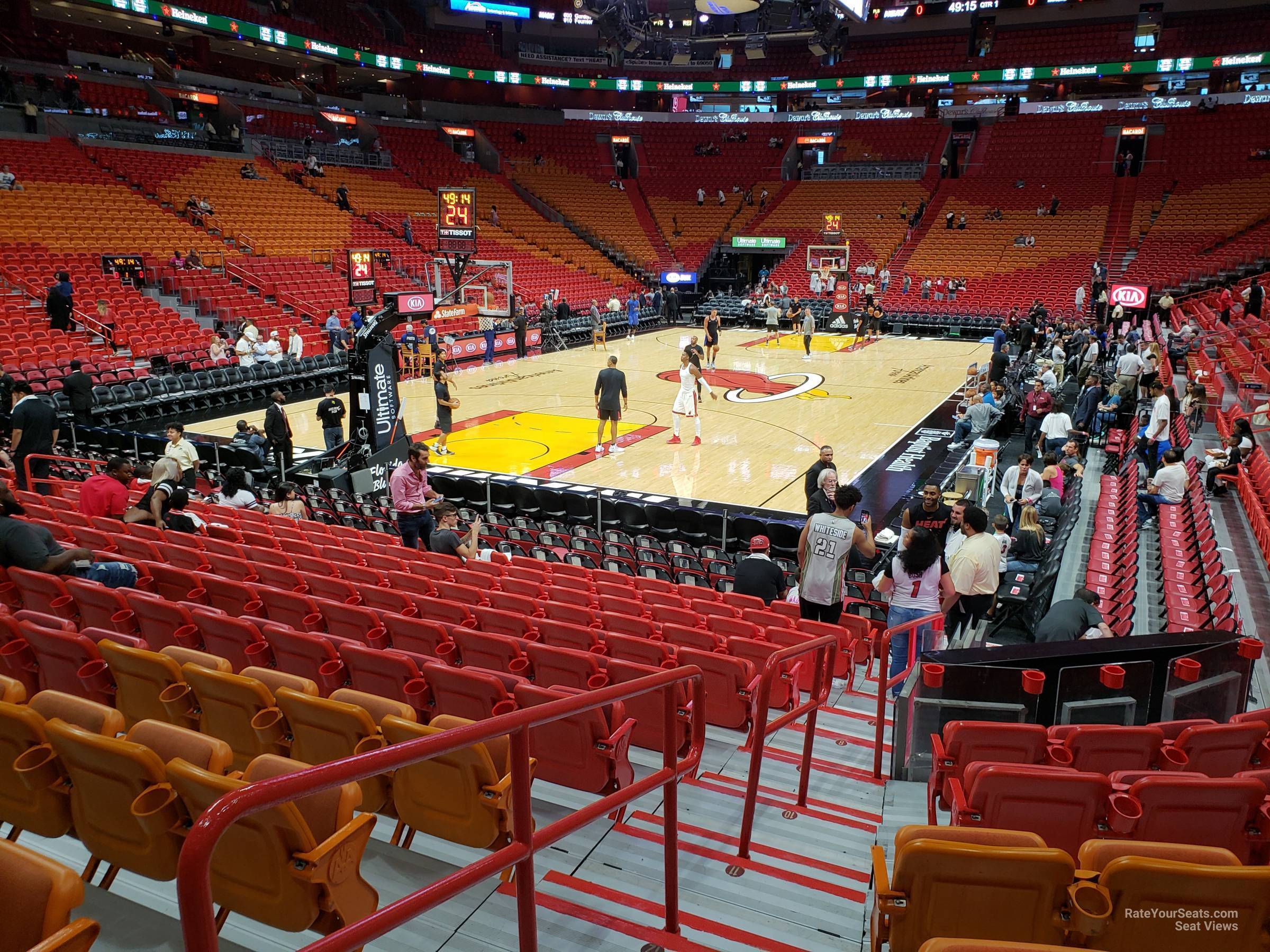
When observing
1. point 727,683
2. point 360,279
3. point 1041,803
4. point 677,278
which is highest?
point 677,278

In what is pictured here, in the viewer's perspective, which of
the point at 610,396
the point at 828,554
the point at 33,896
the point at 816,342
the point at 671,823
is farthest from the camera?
the point at 816,342

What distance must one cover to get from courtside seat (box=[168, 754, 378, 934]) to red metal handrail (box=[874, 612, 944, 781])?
10.3ft

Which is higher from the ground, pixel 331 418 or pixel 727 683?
pixel 331 418

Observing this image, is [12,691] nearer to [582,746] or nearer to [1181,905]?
[582,746]

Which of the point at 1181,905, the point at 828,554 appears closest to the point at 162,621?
the point at 828,554

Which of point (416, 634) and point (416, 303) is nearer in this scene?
point (416, 634)

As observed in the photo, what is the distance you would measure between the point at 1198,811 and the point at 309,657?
4044mm

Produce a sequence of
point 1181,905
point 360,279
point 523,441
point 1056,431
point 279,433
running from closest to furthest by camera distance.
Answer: point 1181,905
point 279,433
point 1056,431
point 523,441
point 360,279

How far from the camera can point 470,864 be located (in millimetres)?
2557

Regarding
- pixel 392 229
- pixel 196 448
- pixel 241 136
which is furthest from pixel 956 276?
pixel 196 448

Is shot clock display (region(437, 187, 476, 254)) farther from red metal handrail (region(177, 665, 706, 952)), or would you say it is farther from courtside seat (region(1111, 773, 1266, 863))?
courtside seat (region(1111, 773, 1266, 863))

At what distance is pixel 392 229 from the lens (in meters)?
32.7

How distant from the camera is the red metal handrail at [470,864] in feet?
5.60

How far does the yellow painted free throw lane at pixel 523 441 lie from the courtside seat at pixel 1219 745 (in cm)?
1140
